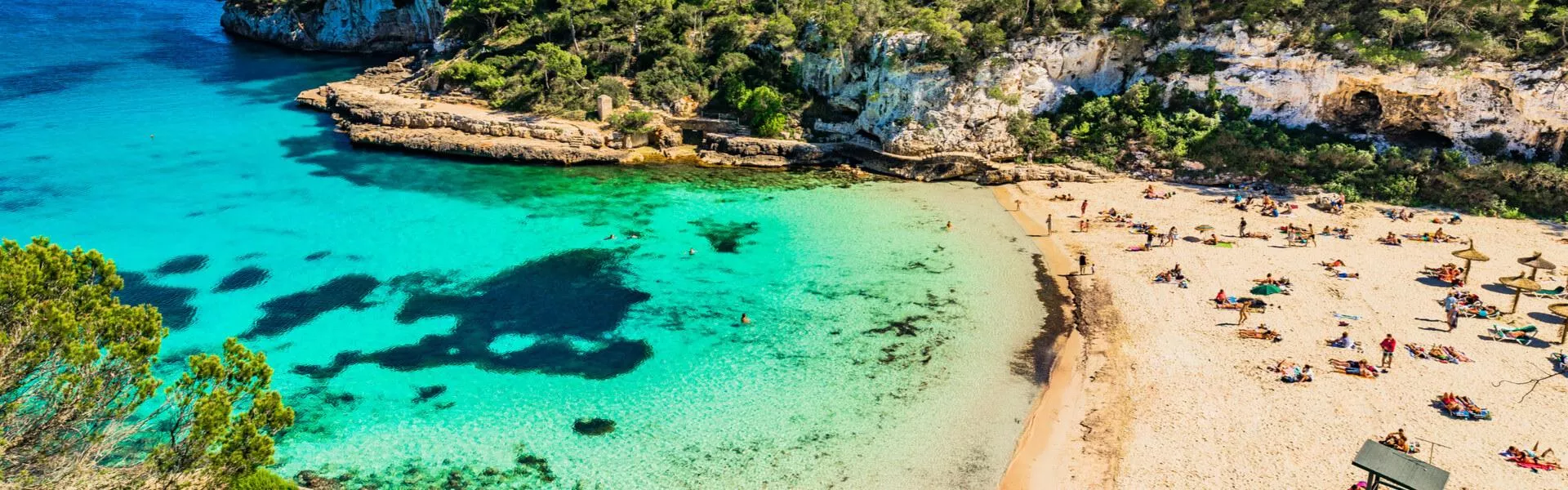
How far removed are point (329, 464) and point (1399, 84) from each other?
1781 inches

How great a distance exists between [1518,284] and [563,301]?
1279 inches

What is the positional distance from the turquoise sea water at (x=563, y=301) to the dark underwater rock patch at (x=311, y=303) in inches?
4.4

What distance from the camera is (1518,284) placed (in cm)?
2848

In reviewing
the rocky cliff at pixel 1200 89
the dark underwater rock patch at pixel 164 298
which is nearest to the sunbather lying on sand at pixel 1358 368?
the rocky cliff at pixel 1200 89

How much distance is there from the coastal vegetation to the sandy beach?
1725cm

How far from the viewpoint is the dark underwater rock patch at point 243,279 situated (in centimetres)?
3219

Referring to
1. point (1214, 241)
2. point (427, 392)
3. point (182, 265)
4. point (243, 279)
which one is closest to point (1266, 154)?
point (1214, 241)

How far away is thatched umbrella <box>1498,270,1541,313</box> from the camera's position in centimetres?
2834

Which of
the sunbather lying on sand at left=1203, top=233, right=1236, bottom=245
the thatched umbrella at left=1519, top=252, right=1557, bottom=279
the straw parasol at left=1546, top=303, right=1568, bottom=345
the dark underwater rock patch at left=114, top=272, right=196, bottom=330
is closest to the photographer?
the straw parasol at left=1546, top=303, right=1568, bottom=345

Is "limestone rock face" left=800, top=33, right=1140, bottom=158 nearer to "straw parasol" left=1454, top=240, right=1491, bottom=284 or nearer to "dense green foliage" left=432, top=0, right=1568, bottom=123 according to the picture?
"dense green foliage" left=432, top=0, right=1568, bottom=123

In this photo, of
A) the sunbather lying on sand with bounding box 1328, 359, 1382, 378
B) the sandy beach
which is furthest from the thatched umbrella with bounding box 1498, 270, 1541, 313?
the sunbather lying on sand with bounding box 1328, 359, 1382, 378

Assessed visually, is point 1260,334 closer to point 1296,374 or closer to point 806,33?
point 1296,374

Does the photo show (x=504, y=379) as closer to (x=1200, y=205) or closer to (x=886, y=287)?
(x=886, y=287)

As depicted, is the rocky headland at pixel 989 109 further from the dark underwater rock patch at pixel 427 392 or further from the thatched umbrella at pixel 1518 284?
the dark underwater rock patch at pixel 427 392
